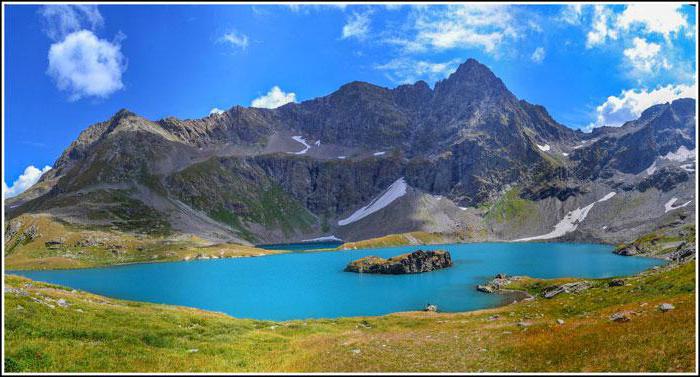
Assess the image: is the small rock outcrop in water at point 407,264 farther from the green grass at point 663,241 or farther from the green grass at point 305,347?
the green grass at point 305,347

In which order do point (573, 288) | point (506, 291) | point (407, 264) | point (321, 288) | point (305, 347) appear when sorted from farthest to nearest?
point (407, 264), point (321, 288), point (506, 291), point (573, 288), point (305, 347)

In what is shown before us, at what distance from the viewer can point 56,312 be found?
27906 mm

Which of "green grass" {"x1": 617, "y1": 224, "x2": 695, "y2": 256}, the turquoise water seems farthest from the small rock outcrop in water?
"green grass" {"x1": 617, "y1": 224, "x2": 695, "y2": 256}

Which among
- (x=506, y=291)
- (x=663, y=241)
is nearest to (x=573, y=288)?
(x=506, y=291)

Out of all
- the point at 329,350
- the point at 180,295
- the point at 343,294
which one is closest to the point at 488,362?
the point at 329,350

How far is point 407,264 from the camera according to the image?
470 feet

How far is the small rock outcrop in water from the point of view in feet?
466

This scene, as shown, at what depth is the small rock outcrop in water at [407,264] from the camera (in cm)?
14200

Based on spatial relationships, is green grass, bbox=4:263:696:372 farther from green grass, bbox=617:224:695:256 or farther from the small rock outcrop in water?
green grass, bbox=617:224:695:256

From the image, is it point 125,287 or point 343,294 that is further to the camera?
point 125,287

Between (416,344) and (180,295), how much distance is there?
269ft

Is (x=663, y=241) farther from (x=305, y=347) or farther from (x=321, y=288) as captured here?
(x=305, y=347)

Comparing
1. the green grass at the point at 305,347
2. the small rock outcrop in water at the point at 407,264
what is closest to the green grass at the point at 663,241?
the small rock outcrop in water at the point at 407,264

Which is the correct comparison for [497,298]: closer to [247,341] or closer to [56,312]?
[247,341]
